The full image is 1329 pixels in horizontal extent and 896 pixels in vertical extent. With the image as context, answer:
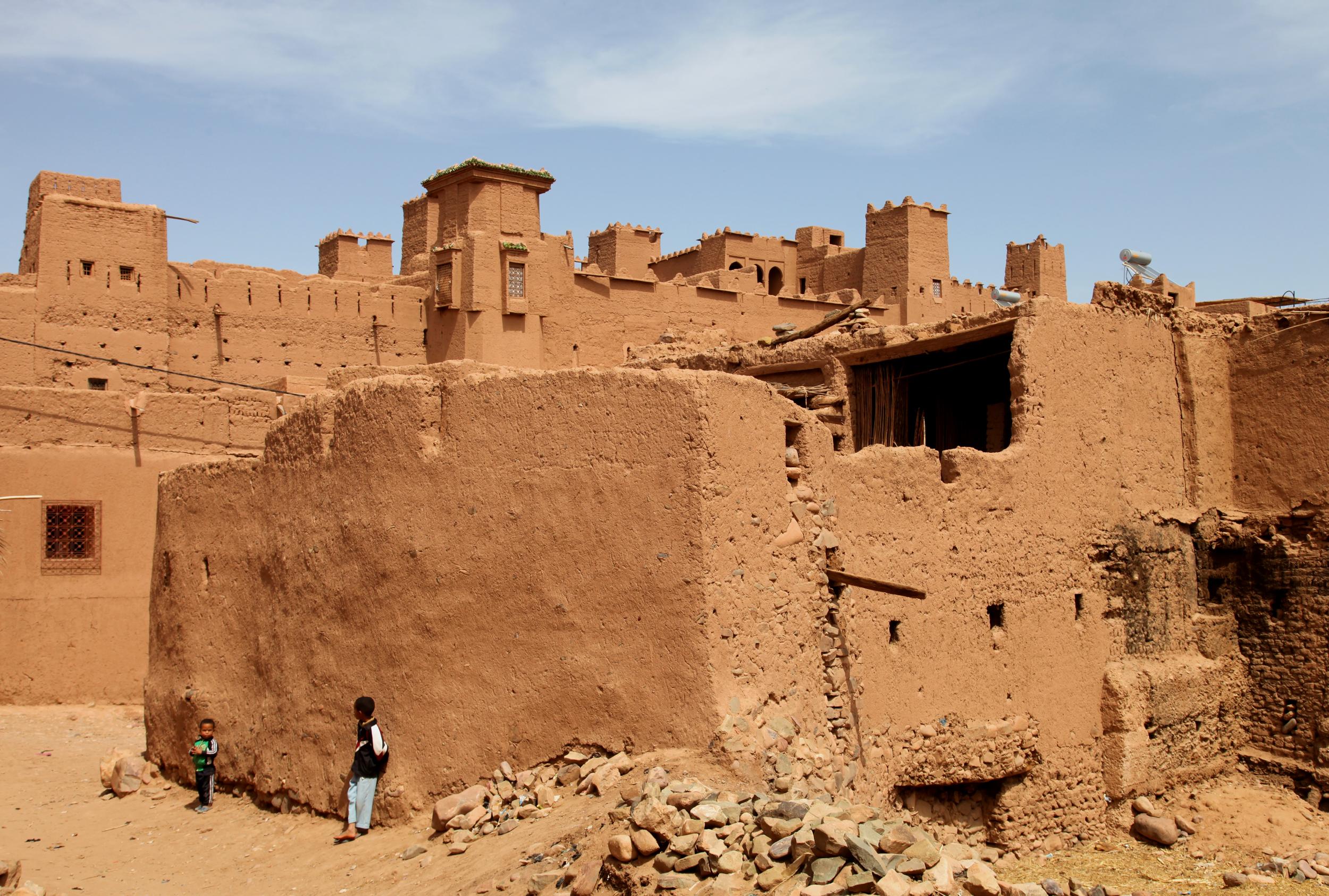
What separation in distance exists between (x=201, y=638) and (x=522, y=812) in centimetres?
408

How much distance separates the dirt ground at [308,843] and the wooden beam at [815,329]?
4928 mm

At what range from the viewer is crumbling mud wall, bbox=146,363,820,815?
7617 millimetres

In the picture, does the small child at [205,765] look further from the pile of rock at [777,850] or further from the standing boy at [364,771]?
the pile of rock at [777,850]

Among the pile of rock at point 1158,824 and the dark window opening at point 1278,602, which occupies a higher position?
the dark window opening at point 1278,602

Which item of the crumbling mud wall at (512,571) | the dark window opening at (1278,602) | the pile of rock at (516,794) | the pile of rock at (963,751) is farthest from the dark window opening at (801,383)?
the pile of rock at (516,794)

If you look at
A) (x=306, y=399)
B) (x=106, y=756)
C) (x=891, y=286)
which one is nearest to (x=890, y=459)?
(x=306, y=399)

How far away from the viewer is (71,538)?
614 inches

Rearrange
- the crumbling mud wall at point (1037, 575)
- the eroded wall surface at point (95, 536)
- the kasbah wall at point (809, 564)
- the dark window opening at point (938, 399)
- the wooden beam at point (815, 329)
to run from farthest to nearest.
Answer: the eroded wall surface at point (95, 536)
the wooden beam at point (815, 329)
the dark window opening at point (938, 399)
the crumbling mud wall at point (1037, 575)
the kasbah wall at point (809, 564)

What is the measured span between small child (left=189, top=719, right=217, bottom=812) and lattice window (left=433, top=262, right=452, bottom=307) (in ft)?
43.8

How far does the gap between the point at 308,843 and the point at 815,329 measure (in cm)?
672

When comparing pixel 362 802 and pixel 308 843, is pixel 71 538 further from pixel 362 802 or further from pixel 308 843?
pixel 362 802

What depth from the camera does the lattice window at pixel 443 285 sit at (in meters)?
22.9

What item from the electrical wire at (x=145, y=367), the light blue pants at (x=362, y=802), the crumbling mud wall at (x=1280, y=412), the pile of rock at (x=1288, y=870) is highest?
the electrical wire at (x=145, y=367)

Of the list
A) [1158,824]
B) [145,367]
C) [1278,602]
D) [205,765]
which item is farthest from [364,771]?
[145,367]
